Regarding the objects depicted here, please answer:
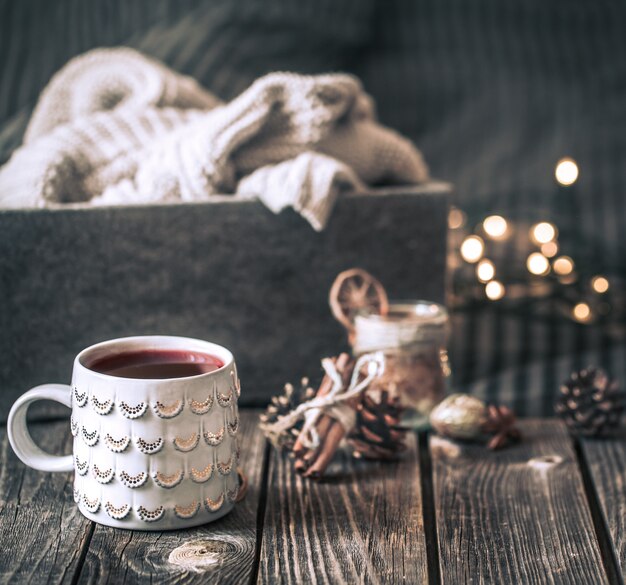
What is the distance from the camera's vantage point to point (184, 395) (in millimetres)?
606

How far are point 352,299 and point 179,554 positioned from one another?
35 centimetres

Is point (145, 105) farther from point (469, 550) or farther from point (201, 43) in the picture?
point (469, 550)

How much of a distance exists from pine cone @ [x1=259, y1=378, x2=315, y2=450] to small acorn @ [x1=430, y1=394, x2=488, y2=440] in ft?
0.47

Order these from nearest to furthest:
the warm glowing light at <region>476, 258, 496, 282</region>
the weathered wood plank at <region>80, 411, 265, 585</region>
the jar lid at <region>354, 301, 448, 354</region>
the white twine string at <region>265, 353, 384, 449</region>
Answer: the weathered wood plank at <region>80, 411, 265, 585</region>, the white twine string at <region>265, 353, 384, 449</region>, the jar lid at <region>354, 301, 448, 354</region>, the warm glowing light at <region>476, 258, 496, 282</region>

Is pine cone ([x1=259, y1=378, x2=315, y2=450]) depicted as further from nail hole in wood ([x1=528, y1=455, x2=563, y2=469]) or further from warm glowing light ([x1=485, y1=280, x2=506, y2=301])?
warm glowing light ([x1=485, y1=280, x2=506, y2=301])

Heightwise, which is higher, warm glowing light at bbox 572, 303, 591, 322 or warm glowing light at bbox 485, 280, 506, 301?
warm glowing light at bbox 485, 280, 506, 301

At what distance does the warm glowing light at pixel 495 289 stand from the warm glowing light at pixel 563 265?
Result: 0.32 ft

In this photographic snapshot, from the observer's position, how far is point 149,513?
0.61 meters

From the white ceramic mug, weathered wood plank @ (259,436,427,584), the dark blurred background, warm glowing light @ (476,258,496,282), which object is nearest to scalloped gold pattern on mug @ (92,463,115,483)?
the white ceramic mug

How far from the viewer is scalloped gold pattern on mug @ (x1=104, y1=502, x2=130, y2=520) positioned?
0.61m

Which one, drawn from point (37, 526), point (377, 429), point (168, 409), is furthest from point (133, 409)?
point (377, 429)

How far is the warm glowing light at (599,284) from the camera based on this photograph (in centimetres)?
128

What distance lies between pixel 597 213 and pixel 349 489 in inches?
43.0

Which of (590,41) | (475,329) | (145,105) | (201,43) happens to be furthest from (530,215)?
(145,105)
